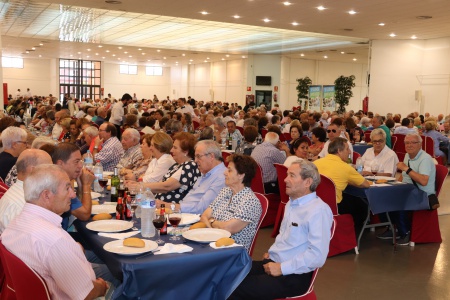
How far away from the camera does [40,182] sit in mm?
2385

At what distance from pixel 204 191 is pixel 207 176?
128 millimetres

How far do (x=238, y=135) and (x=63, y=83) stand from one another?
96.1ft

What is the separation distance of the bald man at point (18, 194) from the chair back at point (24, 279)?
650 millimetres

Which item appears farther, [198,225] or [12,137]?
[12,137]

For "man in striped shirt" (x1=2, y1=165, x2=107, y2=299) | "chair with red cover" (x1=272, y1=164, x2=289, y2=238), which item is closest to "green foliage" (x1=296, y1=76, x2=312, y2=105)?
"chair with red cover" (x1=272, y1=164, x2=289, y2=238)

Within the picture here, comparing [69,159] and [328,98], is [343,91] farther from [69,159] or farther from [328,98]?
[69,159]

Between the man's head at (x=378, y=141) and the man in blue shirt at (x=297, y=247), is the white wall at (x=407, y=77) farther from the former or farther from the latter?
the man in blue shirt at (x=297, y=247)

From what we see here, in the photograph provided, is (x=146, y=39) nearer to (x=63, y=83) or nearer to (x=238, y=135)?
(x=238, y=135)

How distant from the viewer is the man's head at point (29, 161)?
3.15 m

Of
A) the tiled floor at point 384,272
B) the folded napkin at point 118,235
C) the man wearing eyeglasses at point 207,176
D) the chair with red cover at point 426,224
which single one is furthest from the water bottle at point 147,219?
the chair with red cover at point 426,224

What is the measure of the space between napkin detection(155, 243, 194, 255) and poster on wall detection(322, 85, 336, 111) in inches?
785

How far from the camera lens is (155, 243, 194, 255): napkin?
106 inches

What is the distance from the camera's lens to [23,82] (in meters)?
36.2


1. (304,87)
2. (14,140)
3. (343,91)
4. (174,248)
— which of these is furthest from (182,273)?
(304,87)
